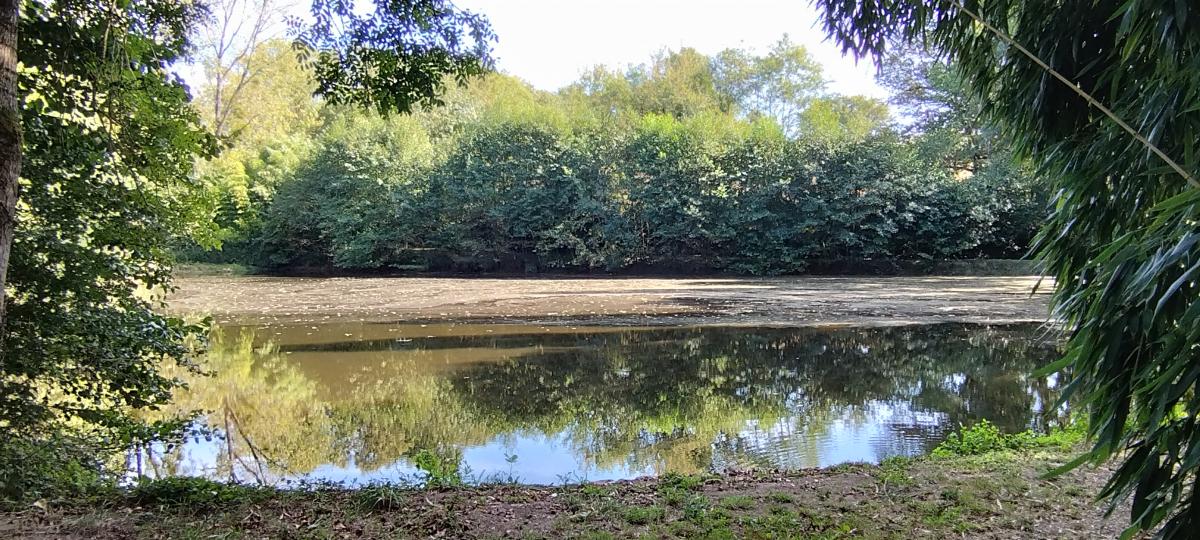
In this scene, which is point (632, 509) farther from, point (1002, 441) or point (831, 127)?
point (831, 127)

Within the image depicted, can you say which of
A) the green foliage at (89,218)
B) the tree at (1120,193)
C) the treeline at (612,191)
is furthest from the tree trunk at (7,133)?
the treeline at (612,191)

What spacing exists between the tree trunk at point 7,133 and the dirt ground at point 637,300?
9954mm

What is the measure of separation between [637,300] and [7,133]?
17366mm

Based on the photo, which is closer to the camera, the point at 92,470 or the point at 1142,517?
the point at 1142,517

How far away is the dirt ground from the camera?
15.5m

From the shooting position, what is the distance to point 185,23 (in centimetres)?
470

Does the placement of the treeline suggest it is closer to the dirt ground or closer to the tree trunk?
the dirt ground

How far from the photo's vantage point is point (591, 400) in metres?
8.51

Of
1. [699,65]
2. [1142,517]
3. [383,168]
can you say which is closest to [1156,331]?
[1142,517]

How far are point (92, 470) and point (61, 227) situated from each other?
158 centimetres

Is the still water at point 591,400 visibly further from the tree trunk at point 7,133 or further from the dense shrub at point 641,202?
the dense shrub at point 641,202

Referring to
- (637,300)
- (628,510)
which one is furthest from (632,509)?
(637,300)

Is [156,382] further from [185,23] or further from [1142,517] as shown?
[1142,517]

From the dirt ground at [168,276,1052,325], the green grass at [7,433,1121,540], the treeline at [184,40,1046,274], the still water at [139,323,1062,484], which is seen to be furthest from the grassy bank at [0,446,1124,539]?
the treeline at [184,40,1046,274]
